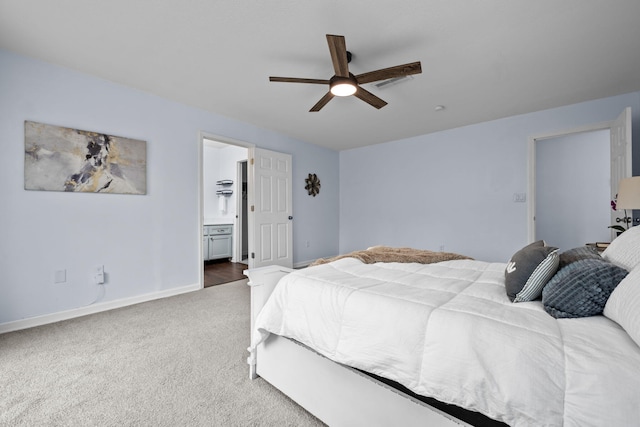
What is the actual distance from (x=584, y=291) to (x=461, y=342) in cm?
50

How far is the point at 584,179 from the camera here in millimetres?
4965

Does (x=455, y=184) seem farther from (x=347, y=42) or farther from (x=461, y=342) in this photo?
(x=461, y=342)

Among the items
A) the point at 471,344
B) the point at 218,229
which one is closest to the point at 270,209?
the point at 218,229

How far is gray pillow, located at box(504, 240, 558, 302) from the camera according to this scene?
1.21m

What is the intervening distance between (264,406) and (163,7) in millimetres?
2701

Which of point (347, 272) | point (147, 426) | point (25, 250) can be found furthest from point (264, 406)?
point (25, 250)

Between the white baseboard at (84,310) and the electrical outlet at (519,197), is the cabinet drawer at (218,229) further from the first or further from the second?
the electrical outlet at (519,197)

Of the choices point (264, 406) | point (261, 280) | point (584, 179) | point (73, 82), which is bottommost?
point (264, 406)

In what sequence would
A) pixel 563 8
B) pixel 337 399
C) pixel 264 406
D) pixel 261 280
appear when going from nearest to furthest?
pixel 337 399
pixel 264 406
pixel 261 280
pixel 563 8

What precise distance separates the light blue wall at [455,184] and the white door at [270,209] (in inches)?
63.9

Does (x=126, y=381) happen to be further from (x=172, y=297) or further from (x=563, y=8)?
(x=563, y=8)

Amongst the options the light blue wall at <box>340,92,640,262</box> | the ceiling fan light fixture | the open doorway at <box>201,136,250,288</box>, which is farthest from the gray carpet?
Answer: the light blue wall at <box>340,92,640,262</box>

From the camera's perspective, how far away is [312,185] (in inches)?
226

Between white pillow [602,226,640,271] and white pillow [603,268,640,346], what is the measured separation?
0.84 ft
